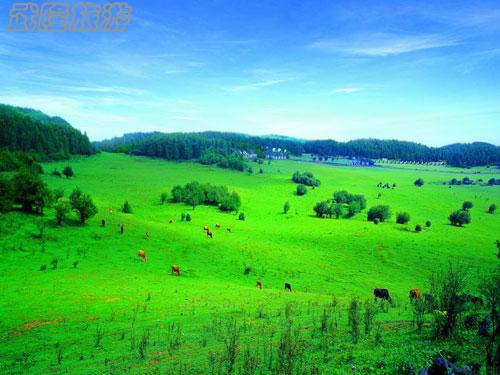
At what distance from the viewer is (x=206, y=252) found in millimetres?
40188

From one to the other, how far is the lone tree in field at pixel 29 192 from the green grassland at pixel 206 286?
224cm

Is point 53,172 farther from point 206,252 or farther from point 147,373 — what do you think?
point 147,373

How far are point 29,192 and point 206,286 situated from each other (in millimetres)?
27381

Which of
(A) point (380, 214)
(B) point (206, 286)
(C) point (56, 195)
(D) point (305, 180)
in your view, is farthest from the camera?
(D) point (305, 180)

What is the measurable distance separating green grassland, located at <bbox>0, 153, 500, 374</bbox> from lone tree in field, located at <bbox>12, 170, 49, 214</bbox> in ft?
7.36

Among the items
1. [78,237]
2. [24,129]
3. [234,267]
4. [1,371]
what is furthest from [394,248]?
[24,129]

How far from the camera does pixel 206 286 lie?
1106 inches

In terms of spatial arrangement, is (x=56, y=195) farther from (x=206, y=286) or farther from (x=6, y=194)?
(x=206, y=286)

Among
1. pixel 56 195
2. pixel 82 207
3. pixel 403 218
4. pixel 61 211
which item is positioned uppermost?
pixel 56 195

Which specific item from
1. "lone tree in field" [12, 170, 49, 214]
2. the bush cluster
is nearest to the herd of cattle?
"lone tree in field" [12, 170, 49, 214]

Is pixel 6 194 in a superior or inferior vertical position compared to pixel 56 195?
superior

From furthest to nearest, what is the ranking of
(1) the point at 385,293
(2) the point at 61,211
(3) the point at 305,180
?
1. (3) the point at 305,180
2. (2) the point at 61,211
3. (1) the point at 385,293

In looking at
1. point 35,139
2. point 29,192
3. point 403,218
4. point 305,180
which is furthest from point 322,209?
point 35,139

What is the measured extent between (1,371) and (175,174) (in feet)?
399
